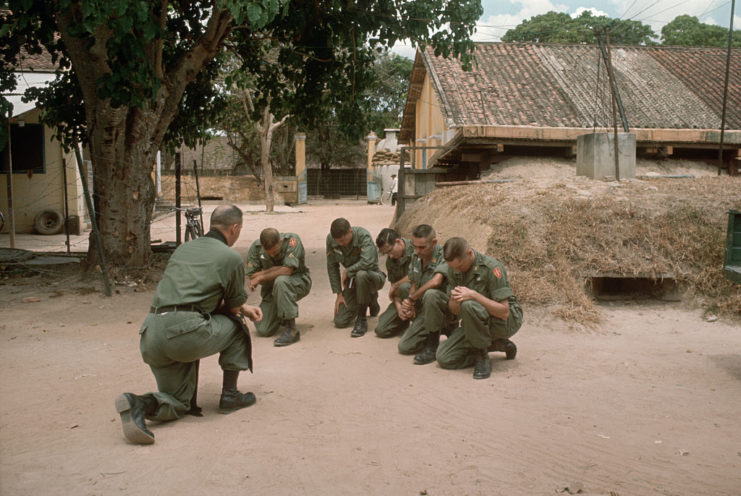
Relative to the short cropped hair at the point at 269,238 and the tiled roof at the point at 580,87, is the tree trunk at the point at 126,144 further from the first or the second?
the tiled roof at the point at 580,87

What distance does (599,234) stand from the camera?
27.1ft

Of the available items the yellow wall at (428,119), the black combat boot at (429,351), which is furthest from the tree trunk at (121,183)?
the yellow wall at (428,119)

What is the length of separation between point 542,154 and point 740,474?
969cm

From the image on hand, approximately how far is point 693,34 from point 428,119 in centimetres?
1812

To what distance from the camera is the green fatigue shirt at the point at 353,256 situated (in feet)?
23.1

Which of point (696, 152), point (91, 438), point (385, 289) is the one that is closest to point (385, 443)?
point (91, 438)

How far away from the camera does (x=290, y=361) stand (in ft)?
19.6

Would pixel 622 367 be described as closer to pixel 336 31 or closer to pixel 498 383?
pixel 498 383

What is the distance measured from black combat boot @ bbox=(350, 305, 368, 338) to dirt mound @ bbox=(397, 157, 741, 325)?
1.89 metres

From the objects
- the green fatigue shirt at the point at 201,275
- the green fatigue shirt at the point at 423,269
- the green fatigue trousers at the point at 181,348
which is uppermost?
the green fatigue shirt at the point at 201,275

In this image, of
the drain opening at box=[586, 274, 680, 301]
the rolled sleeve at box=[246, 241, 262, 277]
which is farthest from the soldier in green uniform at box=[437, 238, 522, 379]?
the drain opening at box=[586, 274, 680, 301]

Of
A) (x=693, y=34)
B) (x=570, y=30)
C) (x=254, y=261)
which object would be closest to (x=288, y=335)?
(x=254, y=261)

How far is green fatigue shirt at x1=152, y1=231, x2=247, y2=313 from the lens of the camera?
406 cm

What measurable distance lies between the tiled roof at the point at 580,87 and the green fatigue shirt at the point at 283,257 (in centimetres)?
866
